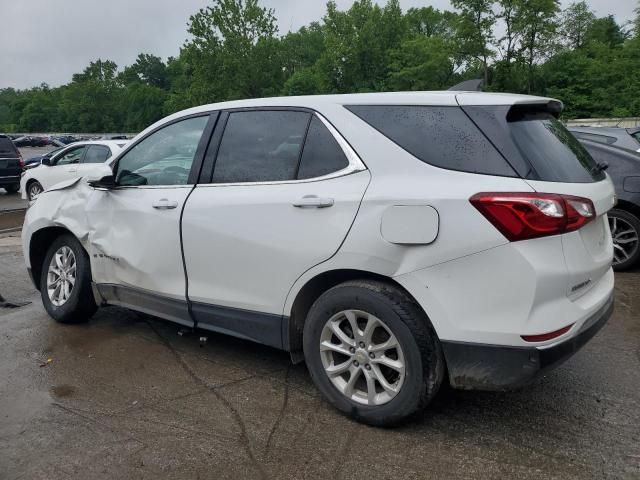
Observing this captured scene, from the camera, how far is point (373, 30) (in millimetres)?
50750

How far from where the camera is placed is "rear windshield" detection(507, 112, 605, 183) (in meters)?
2.68

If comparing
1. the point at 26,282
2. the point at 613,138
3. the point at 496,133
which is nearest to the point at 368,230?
the point at 496,133

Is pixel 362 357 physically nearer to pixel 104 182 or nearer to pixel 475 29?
pixel 104 182

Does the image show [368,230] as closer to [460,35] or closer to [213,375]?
[213,375]

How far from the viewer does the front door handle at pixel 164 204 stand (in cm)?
371

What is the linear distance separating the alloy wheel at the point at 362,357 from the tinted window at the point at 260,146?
0.91 meters

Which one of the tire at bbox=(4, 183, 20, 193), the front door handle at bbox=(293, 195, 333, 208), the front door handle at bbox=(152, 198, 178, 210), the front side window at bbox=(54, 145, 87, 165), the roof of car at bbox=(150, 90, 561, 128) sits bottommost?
the tire at bbox=(4, 183, 20, 193)

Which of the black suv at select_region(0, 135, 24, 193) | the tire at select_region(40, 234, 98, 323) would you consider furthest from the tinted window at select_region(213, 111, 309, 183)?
the black suv at select_region(0, 135, 24, 193)

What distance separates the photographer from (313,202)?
3027 mm

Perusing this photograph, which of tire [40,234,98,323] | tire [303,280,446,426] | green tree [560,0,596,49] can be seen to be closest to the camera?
tire [303,280,446,426]

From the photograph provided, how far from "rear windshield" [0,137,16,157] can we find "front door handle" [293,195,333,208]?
16860 millimetres

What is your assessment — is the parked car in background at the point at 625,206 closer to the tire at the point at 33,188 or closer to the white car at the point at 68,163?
the white car at the point at 68,163

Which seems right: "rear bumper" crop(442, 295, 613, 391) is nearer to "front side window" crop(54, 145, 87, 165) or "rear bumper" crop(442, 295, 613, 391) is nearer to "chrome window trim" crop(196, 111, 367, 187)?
"chrome window trim" crop(196, 111, 367, 187)

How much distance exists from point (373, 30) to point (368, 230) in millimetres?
51717
